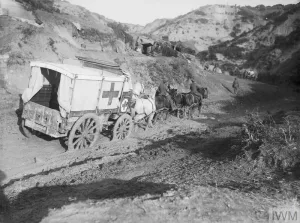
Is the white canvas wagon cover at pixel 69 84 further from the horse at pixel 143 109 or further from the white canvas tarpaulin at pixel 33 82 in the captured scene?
the horse at pixel 143 109

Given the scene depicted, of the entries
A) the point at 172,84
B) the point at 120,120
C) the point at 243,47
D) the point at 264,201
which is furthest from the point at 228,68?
the point at 264,201

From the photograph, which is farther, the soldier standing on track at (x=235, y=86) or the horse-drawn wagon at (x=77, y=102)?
the soldier standing on track at (x=235, y=86)

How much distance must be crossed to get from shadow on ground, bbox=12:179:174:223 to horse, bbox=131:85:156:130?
4.96 m

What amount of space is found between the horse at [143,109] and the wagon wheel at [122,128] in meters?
0.95

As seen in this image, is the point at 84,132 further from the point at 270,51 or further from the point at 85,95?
the point at 270,51

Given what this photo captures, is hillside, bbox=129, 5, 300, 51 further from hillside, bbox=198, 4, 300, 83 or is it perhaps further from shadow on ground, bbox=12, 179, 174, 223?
shadow on ground, bbox=12, 179, 174, 223

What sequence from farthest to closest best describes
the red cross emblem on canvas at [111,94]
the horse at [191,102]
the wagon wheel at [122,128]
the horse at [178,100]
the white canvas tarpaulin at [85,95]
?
1. the horse at [191,102]
2. the horse at [178,100]
3. the wagon wheel at [122,128]
4. the red cross emblem on canvas at [111,94]
5. the white canvas tarpaulin at [85,95]

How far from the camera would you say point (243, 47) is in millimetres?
60375

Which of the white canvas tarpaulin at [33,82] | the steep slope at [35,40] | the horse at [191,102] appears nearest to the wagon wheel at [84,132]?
the white canvas tarpaulin at [33,82]

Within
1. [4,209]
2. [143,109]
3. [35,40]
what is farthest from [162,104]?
[35,40]

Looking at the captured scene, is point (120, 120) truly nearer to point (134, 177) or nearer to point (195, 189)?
point (134, 177)

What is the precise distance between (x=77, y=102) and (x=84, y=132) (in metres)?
1.03

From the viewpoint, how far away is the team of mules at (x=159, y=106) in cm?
1076

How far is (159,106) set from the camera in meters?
13.0
